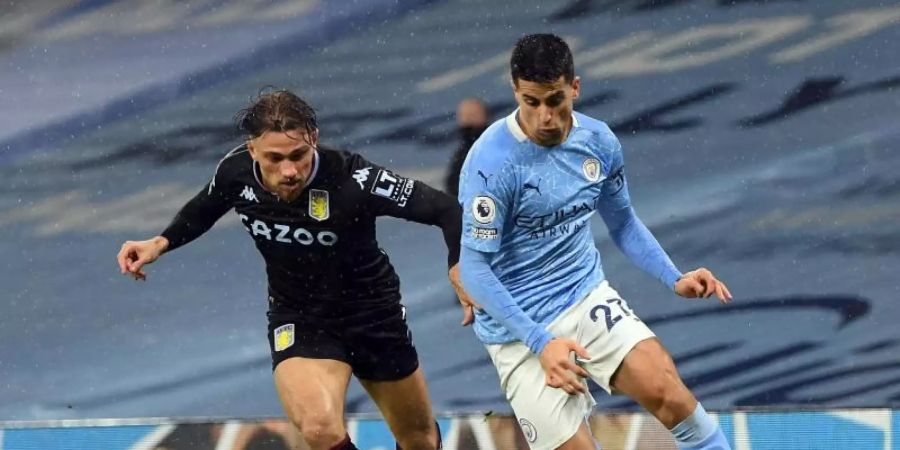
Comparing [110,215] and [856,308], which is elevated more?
[110,215]

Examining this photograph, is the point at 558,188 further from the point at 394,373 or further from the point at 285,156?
the point at 394,373

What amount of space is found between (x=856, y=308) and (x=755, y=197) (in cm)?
72

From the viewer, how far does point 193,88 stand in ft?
25.3

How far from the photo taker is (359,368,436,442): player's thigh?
5.58 meters

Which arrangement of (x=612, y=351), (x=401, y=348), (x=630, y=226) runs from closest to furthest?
(x=612, y=351), (x=630, y=226), (x=401, y=348)

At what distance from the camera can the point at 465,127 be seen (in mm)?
7590

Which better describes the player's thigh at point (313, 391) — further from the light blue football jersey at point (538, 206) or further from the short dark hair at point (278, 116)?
the short dark hair at point (278, 116)

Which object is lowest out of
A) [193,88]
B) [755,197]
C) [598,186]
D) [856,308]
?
[856,308]

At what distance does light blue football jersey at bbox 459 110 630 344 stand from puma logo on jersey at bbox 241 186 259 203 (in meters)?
0.79

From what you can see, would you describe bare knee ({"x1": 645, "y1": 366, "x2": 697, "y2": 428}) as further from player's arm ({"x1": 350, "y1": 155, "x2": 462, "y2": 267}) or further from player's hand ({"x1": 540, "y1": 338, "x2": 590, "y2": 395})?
player's arm ({"x1": 350, "y1": 155, "x2": 462, "y2": 267})

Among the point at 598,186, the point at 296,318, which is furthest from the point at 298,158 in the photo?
the point at 598,186

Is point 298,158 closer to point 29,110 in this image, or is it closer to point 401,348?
point 401,348

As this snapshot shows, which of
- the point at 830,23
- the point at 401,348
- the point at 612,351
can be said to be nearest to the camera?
the point at 612,351

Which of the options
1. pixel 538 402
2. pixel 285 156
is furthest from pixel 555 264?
pixel 285 156
